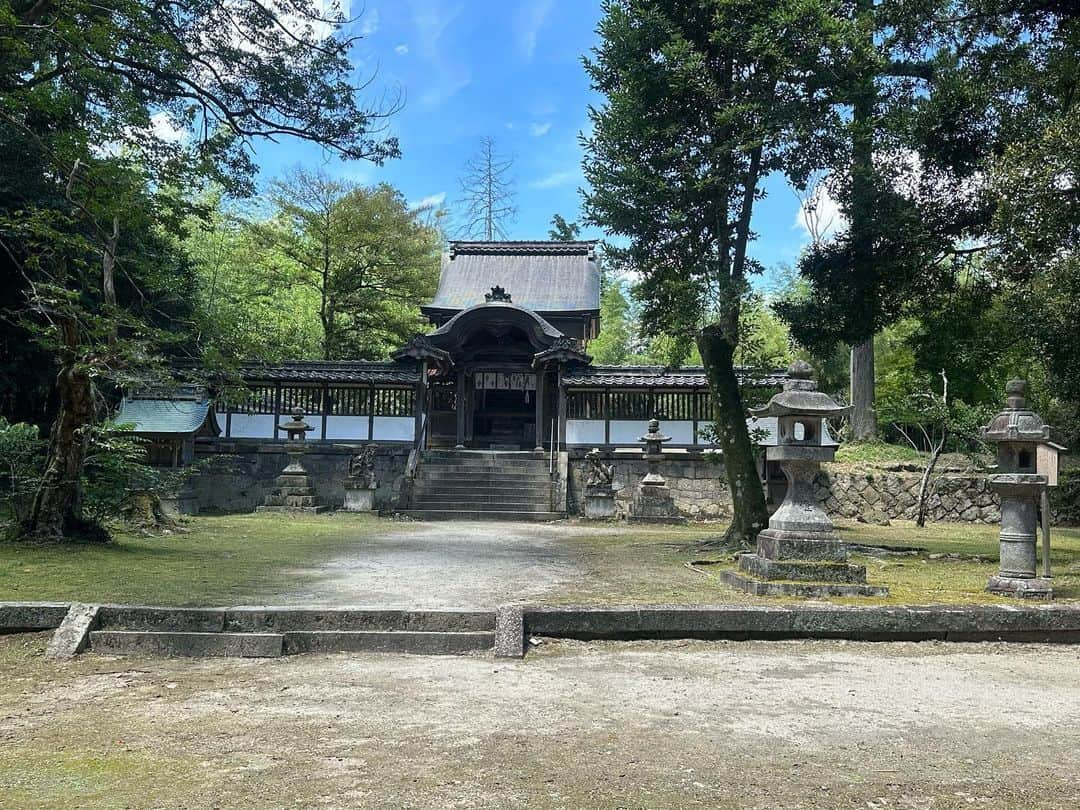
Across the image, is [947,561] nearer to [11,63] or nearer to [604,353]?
[11,63]

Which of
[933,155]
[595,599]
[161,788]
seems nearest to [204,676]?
[161,788]

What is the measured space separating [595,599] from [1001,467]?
3844mm

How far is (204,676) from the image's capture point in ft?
14.2

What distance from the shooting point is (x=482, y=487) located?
17047 mm

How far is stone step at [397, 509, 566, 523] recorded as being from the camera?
1579 cm

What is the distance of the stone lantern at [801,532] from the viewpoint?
6.33 metres

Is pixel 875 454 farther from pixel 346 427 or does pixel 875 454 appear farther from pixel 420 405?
pixel 346 427

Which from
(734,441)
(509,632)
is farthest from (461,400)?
(509,632)

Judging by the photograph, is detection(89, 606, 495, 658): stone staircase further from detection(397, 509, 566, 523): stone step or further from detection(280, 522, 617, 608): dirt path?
detection(397, 509, 566, 523): stone step

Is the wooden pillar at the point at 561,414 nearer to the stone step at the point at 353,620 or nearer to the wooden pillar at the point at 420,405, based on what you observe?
the wooden pillar at the point at 420,405

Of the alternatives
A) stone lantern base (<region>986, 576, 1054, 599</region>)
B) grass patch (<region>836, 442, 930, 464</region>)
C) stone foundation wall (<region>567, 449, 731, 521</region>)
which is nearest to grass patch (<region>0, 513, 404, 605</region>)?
stone lantern base (<region>986, 576, 1054, 599</region>)

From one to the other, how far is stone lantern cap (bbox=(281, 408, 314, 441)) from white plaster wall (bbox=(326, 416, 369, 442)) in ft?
2.49

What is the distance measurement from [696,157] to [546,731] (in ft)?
27.3

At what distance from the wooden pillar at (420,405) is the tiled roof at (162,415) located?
192 inches
